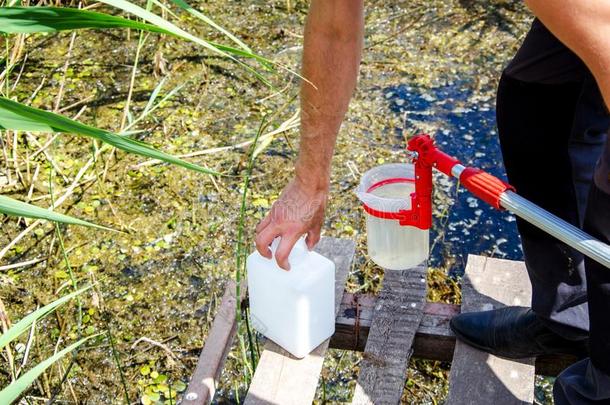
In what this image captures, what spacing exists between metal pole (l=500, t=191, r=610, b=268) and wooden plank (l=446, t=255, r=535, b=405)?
468 mm

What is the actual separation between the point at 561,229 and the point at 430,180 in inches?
16.5

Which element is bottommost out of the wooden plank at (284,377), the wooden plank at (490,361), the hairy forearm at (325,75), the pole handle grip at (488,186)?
the wooden plank at (284,377)

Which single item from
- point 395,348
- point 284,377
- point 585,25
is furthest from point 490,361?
point 585,25

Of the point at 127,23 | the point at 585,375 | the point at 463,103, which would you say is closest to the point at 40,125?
the point at 127,23

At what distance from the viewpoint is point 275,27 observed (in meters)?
3.87

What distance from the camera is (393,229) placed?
214 centimetres

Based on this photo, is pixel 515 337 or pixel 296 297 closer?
pixel 296 297

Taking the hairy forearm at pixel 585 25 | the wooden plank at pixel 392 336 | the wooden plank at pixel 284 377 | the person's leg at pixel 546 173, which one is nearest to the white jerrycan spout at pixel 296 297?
the wooden plank at pixel 284 377

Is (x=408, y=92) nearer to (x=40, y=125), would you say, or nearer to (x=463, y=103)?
(x=463, y=103)

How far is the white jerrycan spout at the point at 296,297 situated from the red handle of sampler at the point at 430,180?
255 mm

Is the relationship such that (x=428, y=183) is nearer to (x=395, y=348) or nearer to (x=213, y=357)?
(x=395, y=348)

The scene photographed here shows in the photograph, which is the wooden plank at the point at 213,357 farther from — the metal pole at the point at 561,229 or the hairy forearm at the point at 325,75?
the metal pole at the point at 561,229

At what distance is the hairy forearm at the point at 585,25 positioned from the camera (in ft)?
3.95

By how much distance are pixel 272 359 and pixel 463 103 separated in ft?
5.70
